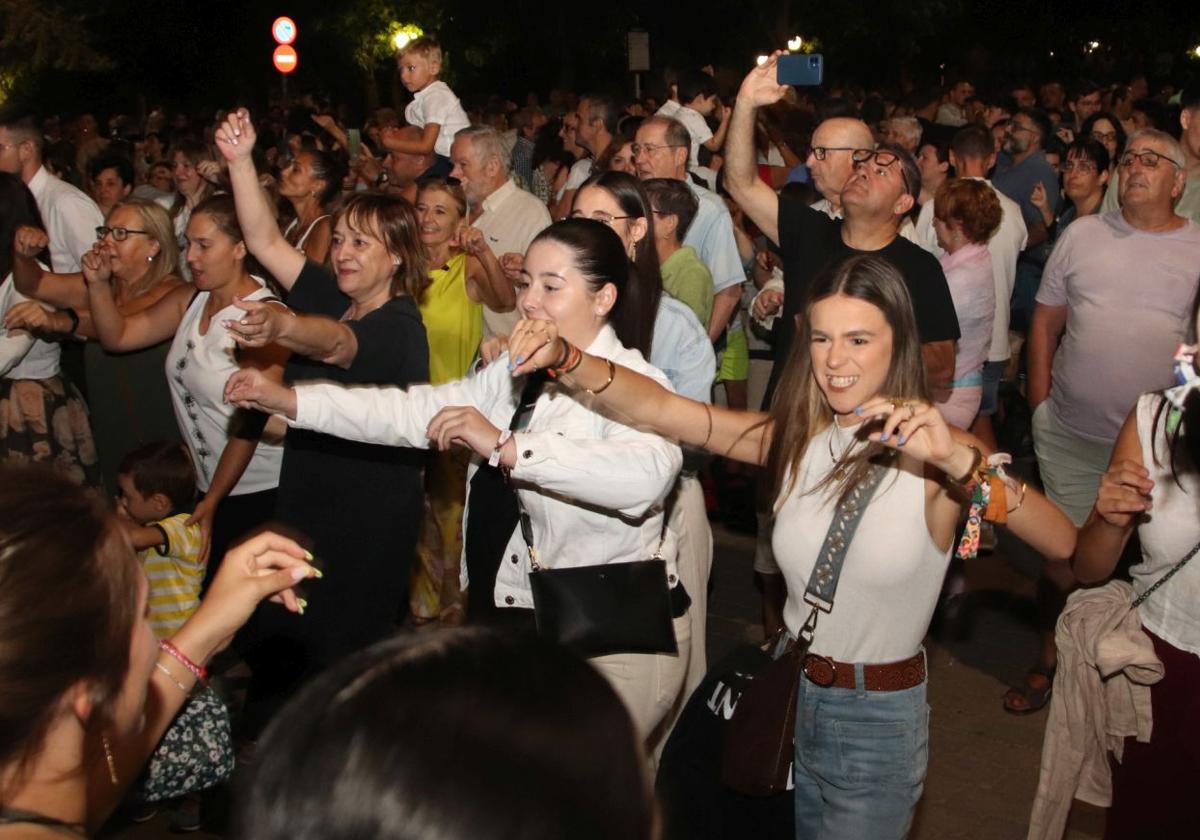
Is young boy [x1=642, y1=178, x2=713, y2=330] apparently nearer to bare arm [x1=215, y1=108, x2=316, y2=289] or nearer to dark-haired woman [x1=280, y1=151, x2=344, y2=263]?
bare arm [x1=215, y1=108, x2=316, y2=289]

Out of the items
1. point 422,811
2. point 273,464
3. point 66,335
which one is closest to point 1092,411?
point 273,464

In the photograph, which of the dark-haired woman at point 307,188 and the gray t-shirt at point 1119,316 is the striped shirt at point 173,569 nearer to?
the dark-haired woman at point 307,188

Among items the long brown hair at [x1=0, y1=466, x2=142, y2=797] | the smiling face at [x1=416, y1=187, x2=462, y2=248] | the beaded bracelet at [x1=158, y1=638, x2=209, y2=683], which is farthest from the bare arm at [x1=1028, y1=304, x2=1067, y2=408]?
the long brown hair at [x1=0, y1=466, x2=142, y2=797]

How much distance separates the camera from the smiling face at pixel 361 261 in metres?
4.85

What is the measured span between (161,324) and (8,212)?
2.57ft

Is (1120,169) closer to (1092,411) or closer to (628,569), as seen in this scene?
(1092,411)

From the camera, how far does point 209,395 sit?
17.4ft

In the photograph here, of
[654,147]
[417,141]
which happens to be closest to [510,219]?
[654,147]

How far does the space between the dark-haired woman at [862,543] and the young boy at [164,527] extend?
2.41 metres

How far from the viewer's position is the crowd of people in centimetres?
141

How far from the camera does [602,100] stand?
32.5 ft

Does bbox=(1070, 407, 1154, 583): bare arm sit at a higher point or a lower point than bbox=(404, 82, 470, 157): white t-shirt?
lower

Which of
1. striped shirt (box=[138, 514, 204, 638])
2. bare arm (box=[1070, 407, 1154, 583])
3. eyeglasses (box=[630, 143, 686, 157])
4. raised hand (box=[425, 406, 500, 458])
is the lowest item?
striped shirt (box=[138, 514, 204, 638])

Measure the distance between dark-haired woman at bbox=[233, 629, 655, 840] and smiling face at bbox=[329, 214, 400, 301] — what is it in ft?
11.7
